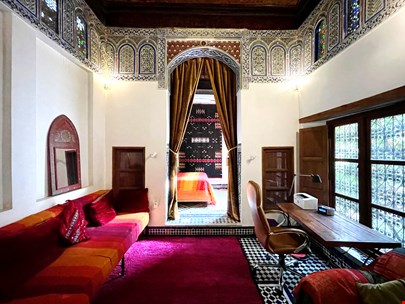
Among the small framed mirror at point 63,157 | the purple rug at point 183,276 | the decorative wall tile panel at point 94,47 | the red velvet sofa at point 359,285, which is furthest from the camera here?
the decorative wall tile panel at point 94,47

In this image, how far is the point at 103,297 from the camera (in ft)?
7.30

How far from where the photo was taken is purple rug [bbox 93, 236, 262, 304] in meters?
2.21

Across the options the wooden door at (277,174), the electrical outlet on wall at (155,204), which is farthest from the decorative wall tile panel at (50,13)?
the wooden door at (277,174)

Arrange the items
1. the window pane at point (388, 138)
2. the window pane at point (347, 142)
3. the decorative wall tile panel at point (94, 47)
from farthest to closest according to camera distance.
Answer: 1. the decorative wall tile panel at point (94, 47)
2. the window pane at point (347, 142)
3. the window pane at point (388, 138)

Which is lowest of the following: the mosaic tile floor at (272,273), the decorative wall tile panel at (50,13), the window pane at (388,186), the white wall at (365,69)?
the mosaic tile floor at (272,273)

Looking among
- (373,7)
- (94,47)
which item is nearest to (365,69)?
(373,7)

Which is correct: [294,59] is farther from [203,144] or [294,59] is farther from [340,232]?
[203,144]

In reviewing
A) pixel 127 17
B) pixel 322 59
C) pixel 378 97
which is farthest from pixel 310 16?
pixel 127 17

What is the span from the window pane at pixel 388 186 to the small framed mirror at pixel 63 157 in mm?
3826

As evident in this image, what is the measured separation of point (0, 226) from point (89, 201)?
1164mm

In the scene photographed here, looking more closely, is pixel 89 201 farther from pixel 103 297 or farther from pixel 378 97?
pixel 378 97

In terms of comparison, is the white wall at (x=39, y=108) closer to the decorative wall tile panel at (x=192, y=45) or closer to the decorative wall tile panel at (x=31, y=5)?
the decorative wall tile panel at (x=31, y=5)

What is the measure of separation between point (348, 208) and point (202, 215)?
257 cm

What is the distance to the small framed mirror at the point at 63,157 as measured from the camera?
101 inches
